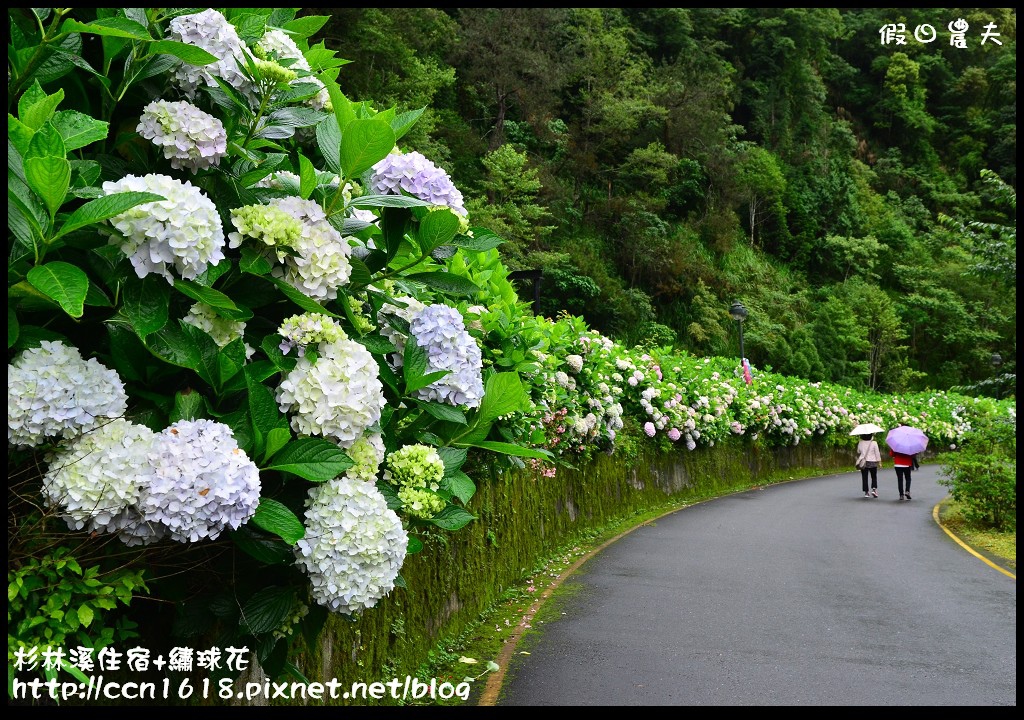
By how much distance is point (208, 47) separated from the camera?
7.82ft

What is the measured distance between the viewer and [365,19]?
2623cm

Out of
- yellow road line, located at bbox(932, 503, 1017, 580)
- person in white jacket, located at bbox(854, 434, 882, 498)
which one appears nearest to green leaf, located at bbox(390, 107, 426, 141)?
yellow road line, located at bbox(932, 503, 1017, 580)

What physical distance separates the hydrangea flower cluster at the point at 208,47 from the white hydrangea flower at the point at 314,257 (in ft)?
1.29

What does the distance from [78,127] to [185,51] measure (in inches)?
13.4

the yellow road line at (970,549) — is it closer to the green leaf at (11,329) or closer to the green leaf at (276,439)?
the green leaf at (276,439)

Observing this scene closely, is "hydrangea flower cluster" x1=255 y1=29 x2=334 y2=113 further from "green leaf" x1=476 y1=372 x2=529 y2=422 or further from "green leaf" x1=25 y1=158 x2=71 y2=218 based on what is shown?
"green leaf" x1=476 y1=372 x2=529 y2=422

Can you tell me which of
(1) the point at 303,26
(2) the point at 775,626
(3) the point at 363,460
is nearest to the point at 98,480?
(3) the point at 363,460

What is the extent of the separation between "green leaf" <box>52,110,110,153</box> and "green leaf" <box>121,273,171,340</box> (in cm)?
36

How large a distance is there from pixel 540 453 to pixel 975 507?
42.0 feet

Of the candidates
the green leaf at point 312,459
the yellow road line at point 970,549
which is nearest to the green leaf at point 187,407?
the green leaf at point 312,459

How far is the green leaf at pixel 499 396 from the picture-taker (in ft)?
10.3

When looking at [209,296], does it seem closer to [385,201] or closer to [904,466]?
[385,201]

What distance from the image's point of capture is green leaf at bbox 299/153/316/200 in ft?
7.98

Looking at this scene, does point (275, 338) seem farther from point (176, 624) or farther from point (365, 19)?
point (365, 19)
